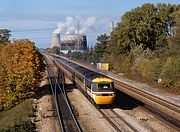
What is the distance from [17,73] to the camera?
153ft

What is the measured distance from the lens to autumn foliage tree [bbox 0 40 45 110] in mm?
45562

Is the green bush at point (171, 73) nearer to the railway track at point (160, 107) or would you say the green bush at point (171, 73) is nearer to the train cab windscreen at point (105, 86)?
the railway track at point (160, 107)

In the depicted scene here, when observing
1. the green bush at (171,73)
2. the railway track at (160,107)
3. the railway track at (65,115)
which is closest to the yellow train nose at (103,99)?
the railway track at (65,115)

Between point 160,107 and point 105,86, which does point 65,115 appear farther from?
point 160,107

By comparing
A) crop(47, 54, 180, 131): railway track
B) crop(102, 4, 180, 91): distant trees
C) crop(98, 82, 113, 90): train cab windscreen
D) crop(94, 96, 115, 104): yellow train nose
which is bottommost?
crop(47, 54, 180, 131): railway track

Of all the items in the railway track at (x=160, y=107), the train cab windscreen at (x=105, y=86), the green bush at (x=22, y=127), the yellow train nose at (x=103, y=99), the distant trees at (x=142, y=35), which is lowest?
the railway track at (x=160, y=107)

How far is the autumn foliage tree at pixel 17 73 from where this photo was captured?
149 feet

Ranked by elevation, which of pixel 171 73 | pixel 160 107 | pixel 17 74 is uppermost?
pixel 17 74

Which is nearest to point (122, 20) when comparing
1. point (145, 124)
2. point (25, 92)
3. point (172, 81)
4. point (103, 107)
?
point (172, 81)

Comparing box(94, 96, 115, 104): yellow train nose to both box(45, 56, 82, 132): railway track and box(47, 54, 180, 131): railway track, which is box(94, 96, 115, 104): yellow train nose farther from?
box(47, 54, 180, 131): railway track

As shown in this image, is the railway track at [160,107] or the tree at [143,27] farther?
the tree at [143,27]

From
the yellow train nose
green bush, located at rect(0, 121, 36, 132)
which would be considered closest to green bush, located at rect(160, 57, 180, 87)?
the yellow train nose

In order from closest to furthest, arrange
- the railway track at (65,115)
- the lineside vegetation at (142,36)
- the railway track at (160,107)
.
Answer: the railway track at (65,115) < the railway track at (160,107) < the lineside vegetation at (142,36)

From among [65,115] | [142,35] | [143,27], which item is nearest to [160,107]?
[65,115]
